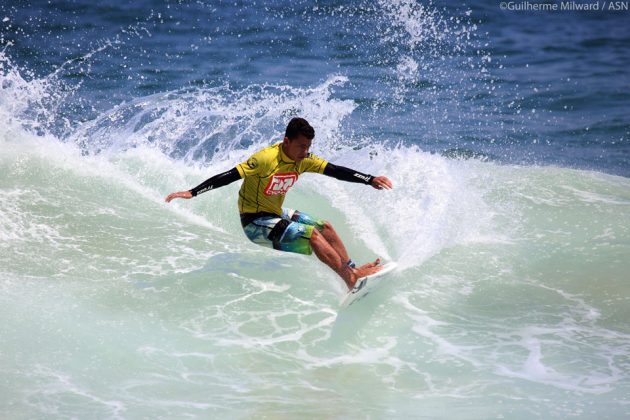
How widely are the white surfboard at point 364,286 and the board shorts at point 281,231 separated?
50 centimetres

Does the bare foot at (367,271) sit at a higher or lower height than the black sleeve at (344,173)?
lower

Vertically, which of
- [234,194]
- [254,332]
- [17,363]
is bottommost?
[17,363]

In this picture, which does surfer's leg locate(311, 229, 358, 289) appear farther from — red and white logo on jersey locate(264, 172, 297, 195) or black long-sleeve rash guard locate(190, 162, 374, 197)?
black long-sleeve rash guard locate(190, 162, 374, 197)

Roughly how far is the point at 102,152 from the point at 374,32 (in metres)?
13.1

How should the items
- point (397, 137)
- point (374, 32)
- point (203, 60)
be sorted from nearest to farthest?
point (397, 137) < point (203, 60) < point (374, 32)

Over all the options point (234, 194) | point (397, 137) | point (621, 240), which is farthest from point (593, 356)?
point (397, 137)

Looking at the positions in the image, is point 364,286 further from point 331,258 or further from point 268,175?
point 268,175

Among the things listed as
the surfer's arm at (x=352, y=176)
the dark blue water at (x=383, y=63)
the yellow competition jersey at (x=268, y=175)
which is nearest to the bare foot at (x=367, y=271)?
the surfer's arm at (x=352, y=176)

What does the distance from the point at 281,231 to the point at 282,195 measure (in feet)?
1.18

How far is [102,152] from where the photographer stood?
11.4 metres

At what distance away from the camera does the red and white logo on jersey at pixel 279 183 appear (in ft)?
22.2

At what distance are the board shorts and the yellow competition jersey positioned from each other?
0.09m

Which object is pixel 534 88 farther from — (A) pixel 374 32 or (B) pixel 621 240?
(B) pixel 621 240

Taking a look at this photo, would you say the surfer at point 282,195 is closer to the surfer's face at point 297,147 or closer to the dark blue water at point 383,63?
the surfer's face at point 297,147
